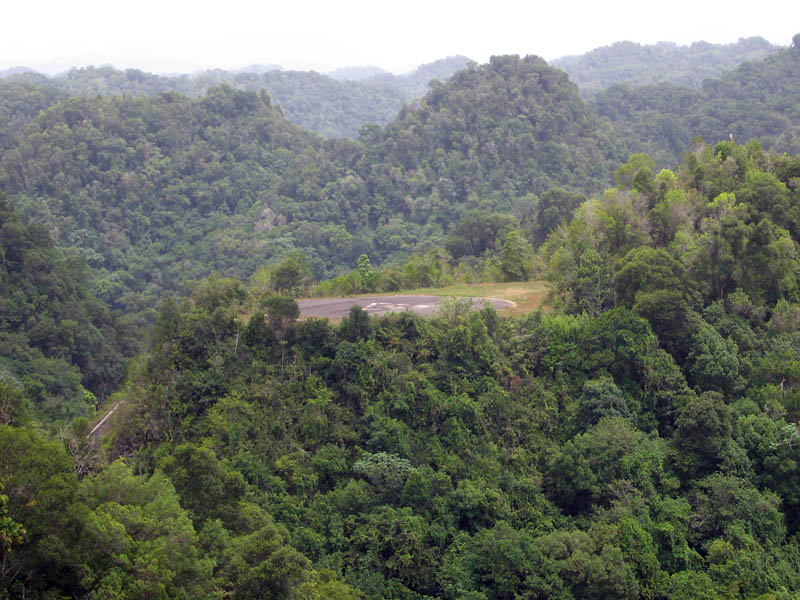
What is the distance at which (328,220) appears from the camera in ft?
171

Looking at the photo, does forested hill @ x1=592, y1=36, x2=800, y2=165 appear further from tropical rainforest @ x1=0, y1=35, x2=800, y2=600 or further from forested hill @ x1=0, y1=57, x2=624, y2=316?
tropical rainforest @ x1=0, y1=35, x2=800, y2=600

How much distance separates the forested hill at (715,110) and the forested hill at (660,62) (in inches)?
1255

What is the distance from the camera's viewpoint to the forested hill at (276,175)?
4884 centimetres

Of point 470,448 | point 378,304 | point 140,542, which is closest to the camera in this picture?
point 140,542

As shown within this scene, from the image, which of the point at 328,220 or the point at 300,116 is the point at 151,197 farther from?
the point at 300,116

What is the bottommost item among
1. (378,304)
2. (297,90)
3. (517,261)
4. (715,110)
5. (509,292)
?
(509,292)

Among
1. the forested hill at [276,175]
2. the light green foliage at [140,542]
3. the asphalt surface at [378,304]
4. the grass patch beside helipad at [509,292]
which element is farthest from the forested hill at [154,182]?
the light green foliage at [140,542]

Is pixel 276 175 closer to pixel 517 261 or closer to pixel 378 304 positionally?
pixel 517 261

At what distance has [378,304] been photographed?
21219 mm

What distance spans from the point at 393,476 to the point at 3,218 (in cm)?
1974

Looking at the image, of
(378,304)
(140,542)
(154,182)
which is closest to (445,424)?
(378,304)

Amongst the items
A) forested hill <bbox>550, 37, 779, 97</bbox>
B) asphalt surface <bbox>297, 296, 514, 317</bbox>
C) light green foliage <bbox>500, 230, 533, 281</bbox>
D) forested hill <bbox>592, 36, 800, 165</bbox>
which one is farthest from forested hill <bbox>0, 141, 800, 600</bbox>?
forested hill <bbox>550, 37, 779, 97</bbox>

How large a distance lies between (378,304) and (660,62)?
11829cm

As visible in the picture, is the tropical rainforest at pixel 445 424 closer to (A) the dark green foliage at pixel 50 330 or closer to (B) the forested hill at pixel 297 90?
(A) the dark green foliage at pixel 50 330
